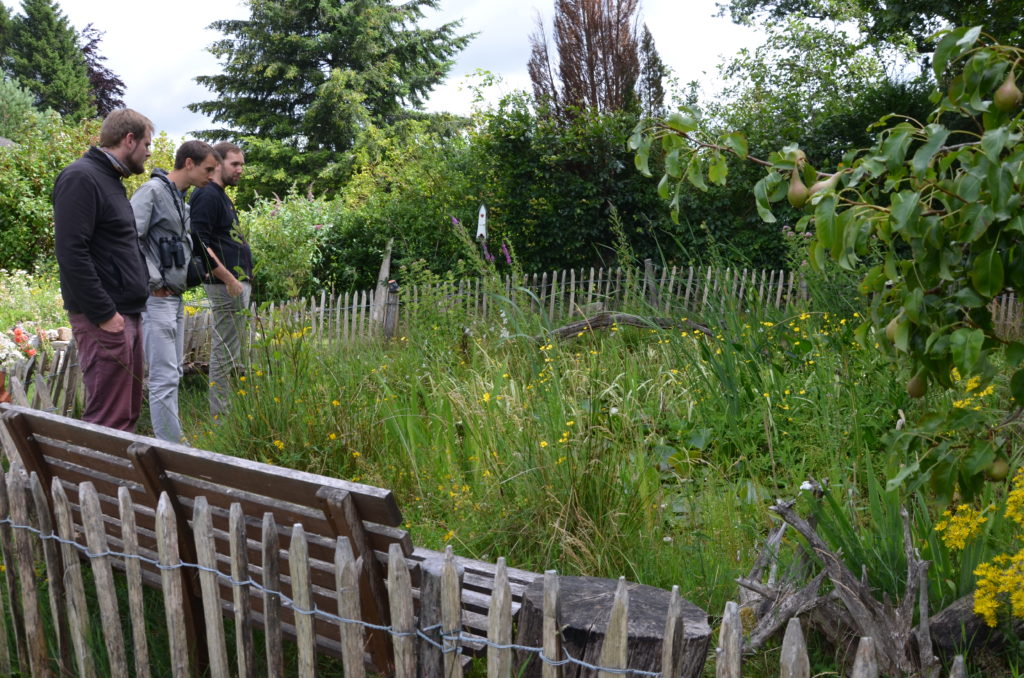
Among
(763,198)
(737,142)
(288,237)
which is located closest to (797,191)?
(763,198)

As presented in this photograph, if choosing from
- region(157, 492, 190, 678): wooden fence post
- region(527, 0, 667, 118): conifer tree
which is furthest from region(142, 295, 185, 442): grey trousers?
region(527, 0, 667, 118): conifer tree

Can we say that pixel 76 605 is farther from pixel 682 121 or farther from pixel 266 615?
pixel 682 121

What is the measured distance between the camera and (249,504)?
2.35 metres

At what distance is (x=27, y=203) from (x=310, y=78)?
1714cm

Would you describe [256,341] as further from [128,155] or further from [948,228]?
[948,228]

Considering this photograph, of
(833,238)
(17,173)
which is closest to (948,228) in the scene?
(833,238)

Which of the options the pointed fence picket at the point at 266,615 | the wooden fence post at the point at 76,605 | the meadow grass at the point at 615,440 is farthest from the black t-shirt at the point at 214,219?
the wooden fence post at the point at 76,605

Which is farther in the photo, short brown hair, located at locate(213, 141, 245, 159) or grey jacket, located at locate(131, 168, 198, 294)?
short brown hair, located at locate(213, 141, 245, 159)

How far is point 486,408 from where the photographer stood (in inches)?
167

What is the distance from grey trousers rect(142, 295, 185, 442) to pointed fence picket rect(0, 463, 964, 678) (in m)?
1.49

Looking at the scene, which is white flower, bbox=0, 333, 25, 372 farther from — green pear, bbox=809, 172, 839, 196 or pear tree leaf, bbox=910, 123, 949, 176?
pear tree leaf, bbox=910, 123, 949, 176

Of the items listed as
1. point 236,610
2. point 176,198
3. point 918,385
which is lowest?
point 236,610

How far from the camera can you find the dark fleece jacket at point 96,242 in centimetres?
381

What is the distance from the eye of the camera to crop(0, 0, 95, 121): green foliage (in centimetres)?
3891
